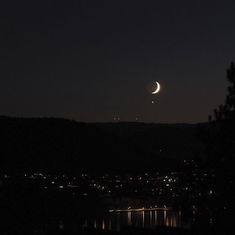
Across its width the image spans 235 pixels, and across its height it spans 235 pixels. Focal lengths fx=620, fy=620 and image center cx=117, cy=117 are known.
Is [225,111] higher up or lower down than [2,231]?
higher up

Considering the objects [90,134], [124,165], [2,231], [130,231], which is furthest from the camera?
[124,165]

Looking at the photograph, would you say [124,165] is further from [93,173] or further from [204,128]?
[204,128]

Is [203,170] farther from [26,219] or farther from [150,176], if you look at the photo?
[150,176]

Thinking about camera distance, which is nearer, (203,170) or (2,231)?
(203,170)

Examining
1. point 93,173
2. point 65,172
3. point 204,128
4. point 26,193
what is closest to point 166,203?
point 93,173

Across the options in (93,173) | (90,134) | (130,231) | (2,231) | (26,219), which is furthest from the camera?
(90,134)

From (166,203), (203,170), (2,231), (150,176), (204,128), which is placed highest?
(150,176)

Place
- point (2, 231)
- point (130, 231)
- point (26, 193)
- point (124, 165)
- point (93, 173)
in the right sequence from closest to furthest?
point (2, 231) < point (130, 231) < point (26, 193) < point (93, 173) < point (124, 165)

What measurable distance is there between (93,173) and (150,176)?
79.9 ft

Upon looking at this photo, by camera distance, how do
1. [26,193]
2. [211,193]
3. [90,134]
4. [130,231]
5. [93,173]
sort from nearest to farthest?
[211,193] → [130,231] → [26,193] → [93,173] → [90,134]

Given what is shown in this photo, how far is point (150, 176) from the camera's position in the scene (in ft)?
→ 373

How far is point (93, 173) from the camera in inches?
3605

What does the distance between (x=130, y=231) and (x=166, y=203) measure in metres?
76.2

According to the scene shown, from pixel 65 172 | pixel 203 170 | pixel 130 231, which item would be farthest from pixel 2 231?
pixel 65 172
